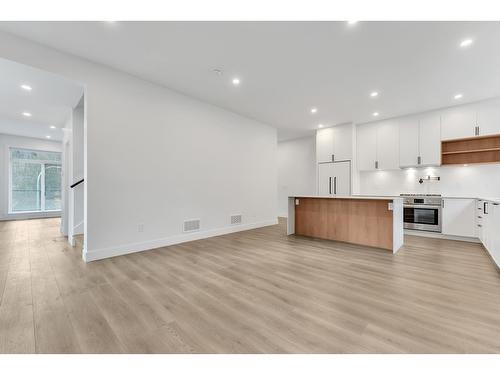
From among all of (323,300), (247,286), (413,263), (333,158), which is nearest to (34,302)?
(247,286)

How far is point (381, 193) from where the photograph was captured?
6.10 metres

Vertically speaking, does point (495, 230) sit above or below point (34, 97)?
below

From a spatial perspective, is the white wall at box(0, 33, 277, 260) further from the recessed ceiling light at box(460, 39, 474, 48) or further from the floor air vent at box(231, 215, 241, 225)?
the recessed ceiling light at box(460, 39, 474, 48)

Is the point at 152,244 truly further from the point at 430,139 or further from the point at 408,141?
the point at 430,139

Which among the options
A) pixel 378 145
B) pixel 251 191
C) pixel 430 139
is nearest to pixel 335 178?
pixel 378 145

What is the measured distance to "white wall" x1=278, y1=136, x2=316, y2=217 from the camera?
25.8 ft

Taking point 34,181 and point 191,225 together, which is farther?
point 34,181

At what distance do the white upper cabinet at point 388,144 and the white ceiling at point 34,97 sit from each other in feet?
21.8

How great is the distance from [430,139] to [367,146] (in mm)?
1367

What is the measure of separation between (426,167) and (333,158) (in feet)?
7.22

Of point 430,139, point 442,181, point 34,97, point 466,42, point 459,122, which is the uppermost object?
point 466,42

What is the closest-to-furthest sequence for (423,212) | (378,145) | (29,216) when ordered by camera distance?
(423,212)
(378,145)
(29,216)

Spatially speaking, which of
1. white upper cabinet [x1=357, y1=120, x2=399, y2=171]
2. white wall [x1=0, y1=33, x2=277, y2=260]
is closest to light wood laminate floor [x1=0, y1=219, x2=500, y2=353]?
white wall [x1=0, y1=33, x2=277, y2=260]

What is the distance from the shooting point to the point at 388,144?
19.0ft
